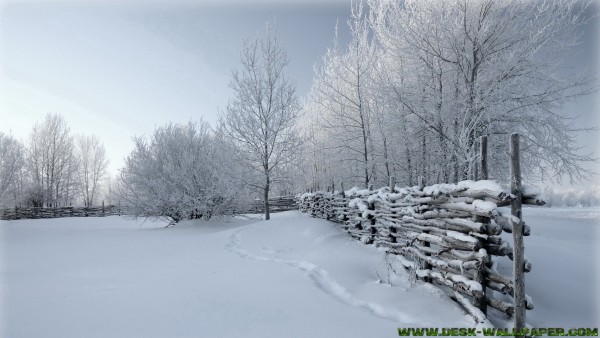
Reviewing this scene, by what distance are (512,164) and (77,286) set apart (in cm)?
569

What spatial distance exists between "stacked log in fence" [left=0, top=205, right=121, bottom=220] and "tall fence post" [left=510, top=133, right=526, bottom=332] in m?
23.4

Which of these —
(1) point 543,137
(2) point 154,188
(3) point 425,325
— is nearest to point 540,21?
(1) point 543,137

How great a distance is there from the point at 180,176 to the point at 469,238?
33.9 feet

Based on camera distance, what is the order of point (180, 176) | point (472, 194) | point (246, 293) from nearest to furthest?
point (472, 194) → point (246, 293) → point (180, 176)

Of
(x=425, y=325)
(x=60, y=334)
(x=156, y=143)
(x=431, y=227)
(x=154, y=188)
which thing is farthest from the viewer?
(x=156, y=143)

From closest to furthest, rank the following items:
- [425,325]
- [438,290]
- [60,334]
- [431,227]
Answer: [60,334] < [425,325] < [438,290] < [431,227]

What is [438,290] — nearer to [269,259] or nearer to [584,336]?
[584,336]

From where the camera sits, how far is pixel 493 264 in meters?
3.58

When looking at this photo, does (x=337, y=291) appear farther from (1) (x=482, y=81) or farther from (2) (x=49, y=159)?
(2) (x=49, y=159)

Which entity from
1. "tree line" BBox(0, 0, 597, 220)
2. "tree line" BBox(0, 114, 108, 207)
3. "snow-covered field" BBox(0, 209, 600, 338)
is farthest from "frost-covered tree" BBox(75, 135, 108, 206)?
"snow-covered field" BBox(0, 209, 600, 338)

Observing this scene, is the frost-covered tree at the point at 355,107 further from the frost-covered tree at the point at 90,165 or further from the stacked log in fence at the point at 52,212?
the frost-covered tree at the point at 90,165

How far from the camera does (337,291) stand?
4215 millimetres

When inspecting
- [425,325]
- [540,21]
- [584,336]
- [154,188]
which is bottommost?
[584,336]

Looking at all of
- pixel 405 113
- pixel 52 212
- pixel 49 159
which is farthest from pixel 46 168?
pixel 405 113
